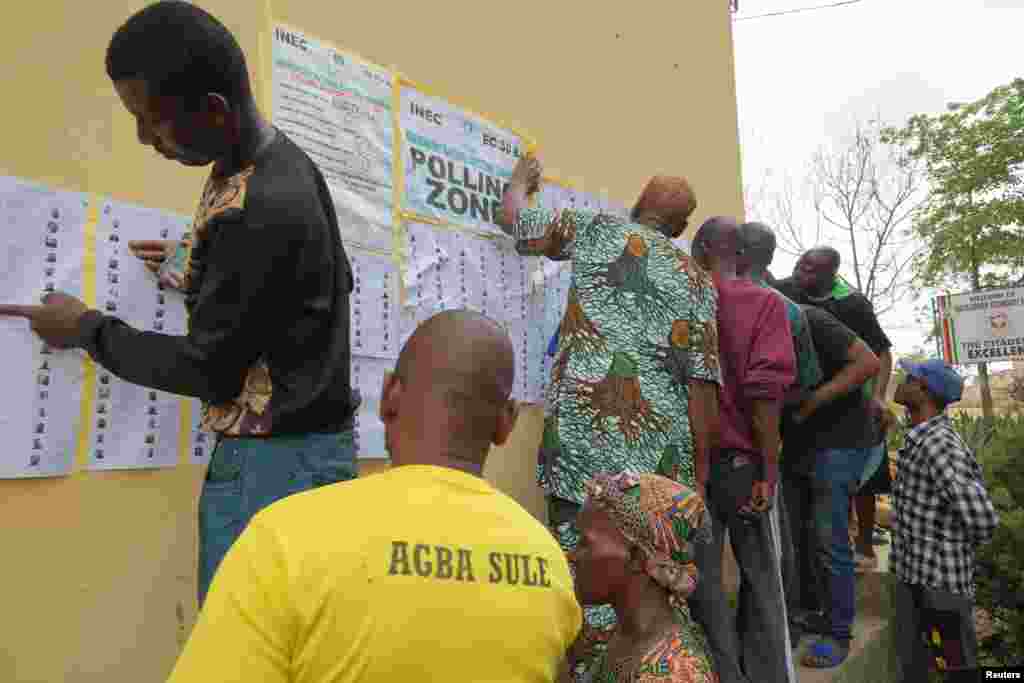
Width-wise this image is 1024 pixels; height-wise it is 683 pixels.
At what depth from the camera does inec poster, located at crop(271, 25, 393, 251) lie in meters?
2.53

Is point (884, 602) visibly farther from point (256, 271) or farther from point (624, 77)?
point (256, 271)

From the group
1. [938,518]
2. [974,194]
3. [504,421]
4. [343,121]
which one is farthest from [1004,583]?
[974,194]

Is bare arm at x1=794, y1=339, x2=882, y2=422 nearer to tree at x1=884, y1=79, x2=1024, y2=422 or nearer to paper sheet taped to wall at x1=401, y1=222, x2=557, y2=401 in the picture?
paper sheet taped to wall at x1=401, y1=222, x2=557, y2=401

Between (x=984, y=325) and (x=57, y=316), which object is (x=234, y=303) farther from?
(x=984, y=325)

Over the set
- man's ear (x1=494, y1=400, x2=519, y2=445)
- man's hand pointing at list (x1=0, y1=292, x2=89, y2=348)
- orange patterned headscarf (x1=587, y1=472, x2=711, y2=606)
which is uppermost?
man's hand pointing at list (x1=0, y1=292, x2=89, y2=348)

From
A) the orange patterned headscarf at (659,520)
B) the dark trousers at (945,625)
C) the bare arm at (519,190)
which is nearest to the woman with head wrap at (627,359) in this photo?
the bare arm at (519,190)

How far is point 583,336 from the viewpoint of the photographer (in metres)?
2.79

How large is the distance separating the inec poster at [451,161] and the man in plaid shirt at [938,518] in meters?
2.28

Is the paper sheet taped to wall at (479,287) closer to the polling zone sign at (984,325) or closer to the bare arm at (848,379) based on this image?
the bare arm at (848,379)

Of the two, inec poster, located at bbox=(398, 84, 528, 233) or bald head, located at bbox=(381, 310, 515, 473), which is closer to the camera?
bald head, located at bbox=(381, 310, 515, 473)

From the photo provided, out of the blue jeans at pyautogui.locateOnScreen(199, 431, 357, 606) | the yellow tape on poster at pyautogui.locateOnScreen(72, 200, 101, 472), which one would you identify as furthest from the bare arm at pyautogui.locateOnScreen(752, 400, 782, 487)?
the yellow tape on poster at pyautogui.locateOnScreen(72, 200, 101, 472)

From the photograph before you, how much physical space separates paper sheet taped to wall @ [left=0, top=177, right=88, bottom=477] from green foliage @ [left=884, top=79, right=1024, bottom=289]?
836 inches

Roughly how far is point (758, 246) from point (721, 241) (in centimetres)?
42

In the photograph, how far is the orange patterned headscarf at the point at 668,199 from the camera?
3.03 meters
